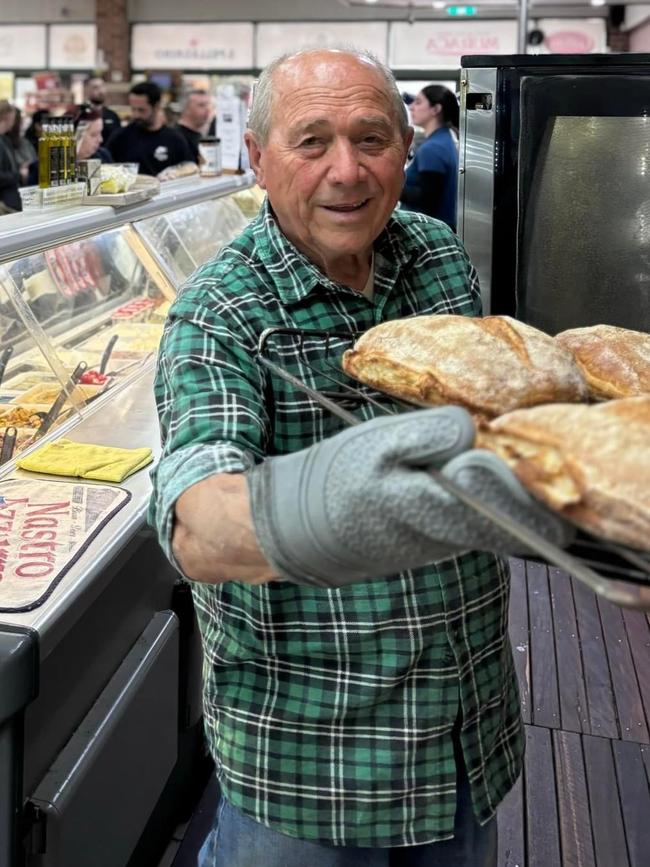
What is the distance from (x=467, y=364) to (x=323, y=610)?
432mm

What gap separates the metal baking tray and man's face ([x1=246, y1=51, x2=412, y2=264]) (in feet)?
0.52

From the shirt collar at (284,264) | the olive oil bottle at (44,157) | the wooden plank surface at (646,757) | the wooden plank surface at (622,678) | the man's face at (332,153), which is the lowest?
the wooden plank surface at (646,757)

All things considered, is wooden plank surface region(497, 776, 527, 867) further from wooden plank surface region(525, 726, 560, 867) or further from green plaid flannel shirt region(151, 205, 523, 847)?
green plaid flannel shirt region(151, 205, 523, 847)

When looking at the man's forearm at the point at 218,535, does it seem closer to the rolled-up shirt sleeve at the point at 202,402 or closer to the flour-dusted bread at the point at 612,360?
the rolled-up shirt sleeve at the point at 202,402

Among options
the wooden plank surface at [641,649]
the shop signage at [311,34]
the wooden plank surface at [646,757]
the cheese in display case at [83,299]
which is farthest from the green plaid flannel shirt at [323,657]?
the shop signage at [311,34]

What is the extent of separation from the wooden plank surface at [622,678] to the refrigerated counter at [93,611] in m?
1.44

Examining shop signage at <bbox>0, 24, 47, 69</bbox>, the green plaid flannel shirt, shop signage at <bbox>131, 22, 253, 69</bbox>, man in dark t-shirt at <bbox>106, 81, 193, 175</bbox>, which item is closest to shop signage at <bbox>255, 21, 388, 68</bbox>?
shop signage at <bbox>131, 22, 253, 69</bbox>

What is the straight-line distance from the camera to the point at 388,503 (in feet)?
2.39

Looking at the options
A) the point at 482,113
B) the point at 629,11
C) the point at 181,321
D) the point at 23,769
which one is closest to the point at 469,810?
the point at 23,769

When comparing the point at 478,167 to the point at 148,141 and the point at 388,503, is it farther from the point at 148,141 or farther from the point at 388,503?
the point at 148,141

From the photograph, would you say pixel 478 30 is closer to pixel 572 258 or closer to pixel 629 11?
pixel 629 11

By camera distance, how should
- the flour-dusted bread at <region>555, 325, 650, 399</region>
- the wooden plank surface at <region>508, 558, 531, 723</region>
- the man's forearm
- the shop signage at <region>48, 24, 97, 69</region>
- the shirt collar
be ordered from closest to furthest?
the man's forearm, the flour-dusted bread at <region>555, 325, 650, 399</region>, the shirt collar, the wooden plank surface at <region>508, 558, 531, 723</region>, the shop signage at <region>48, 24, 97, 69</region>

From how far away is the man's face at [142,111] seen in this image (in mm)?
7199

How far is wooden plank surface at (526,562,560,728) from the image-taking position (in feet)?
10.1
